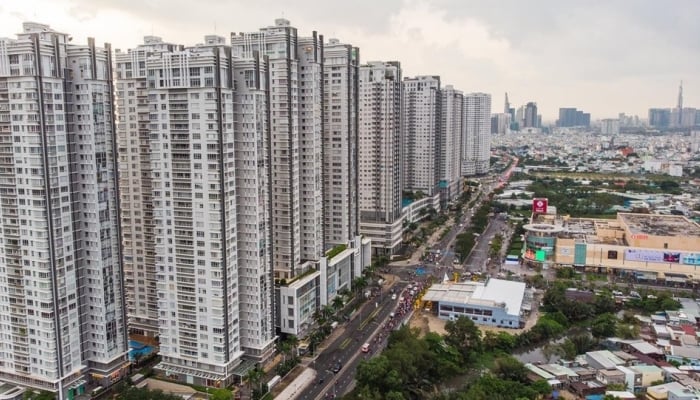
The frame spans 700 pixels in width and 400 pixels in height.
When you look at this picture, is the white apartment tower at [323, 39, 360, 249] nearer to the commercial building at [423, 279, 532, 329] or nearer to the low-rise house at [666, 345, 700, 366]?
the commercial building at [423, 279, 532, 329]

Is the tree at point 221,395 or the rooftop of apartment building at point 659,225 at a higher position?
the rooftop of apartment building at point 659,225

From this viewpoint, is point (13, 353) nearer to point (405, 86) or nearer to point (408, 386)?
point (408, 386)

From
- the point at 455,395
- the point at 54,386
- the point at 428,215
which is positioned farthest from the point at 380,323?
the point at 428,215

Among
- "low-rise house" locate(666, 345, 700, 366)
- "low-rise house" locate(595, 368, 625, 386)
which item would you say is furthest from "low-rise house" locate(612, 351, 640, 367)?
"low-rise house" locate(666, 345, 700, 366)

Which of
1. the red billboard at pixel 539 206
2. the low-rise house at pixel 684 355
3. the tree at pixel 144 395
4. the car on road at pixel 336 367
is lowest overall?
the car on road at pixel 336 367

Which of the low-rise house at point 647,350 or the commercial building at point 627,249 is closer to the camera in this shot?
the low-rise house at point 647,350

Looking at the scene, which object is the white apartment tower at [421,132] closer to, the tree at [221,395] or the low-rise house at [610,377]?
the low-rise house at [610,377]

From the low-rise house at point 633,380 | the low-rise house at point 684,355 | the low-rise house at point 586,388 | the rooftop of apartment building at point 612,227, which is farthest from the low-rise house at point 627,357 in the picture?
the rooftop of apartment building at point 612,227

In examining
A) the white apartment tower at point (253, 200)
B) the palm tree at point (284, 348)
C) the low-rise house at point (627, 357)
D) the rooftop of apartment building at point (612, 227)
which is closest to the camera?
the white apartment tower at point (253, 200)
